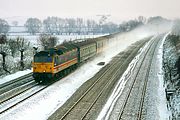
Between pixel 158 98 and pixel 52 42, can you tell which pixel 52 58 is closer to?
pixel 158 98

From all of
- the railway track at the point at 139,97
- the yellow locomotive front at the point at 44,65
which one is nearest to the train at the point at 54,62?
the yellow locomotive front at the point at 44,65

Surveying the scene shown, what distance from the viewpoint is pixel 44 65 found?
89.3 feet

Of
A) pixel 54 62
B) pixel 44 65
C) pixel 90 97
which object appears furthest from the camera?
pixel 54 62

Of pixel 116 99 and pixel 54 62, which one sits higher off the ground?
pixel 54 62

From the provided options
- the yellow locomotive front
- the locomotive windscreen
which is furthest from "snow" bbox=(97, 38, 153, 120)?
the locomotive windscreen

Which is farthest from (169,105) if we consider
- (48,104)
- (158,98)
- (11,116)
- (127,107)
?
(11,116)

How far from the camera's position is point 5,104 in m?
20.7

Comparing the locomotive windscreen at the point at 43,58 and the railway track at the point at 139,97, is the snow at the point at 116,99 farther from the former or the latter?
the locomotive windscreen at the point at 43,58

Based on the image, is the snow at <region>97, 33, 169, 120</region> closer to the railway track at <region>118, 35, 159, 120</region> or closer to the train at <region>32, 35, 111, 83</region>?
the railway track at <region>118, 35, 159, 120</region>

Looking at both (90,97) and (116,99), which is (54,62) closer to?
(90,97)

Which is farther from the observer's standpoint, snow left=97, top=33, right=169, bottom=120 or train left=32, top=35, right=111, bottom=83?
train left=32, top=35, right=111, bottom=83

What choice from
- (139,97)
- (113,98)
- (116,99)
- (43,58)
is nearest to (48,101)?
(113,98)

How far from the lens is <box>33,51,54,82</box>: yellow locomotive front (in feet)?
89.0

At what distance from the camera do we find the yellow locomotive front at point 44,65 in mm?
27125
